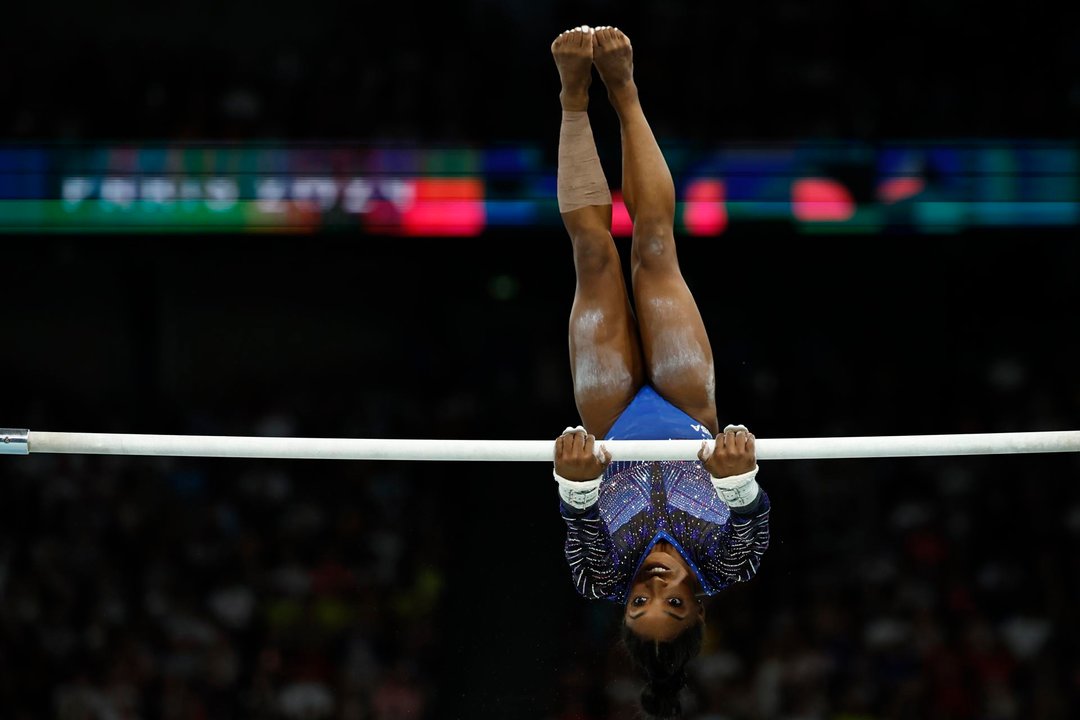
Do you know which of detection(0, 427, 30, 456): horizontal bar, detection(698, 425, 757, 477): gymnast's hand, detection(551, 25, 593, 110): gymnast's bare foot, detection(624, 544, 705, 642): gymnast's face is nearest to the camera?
detection(698, 425, 757, 477): gymnast's hand

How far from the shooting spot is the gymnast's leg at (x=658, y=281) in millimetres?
4465

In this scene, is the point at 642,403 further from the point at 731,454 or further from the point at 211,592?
the point at 211,592

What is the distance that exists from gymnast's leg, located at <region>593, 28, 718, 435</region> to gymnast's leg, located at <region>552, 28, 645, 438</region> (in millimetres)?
90

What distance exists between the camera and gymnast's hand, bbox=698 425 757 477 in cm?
356

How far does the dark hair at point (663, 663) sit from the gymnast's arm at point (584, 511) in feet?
0.68

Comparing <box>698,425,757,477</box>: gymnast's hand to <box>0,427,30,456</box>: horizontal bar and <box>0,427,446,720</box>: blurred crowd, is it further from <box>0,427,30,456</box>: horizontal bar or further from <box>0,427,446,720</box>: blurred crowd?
<box>0,427,446,720</box>: blurred crowd

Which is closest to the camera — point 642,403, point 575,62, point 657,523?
point 657,523

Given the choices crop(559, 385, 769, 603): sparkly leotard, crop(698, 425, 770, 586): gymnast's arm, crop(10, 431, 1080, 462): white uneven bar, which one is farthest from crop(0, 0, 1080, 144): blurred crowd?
crop(10, 431, 1080, 462): white uneven bar

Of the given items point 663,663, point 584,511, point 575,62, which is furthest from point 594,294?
point 663,663

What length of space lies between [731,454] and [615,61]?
5.29ft

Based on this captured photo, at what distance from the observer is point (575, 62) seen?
4.32 metres

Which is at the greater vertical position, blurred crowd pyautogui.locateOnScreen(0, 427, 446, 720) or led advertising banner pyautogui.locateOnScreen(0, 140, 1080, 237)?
led advertising banner pyautogui.locateOnScreen(0, 140, 1080, 237)

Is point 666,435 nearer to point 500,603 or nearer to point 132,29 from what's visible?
point 500,603

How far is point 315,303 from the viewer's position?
934 centimetres
